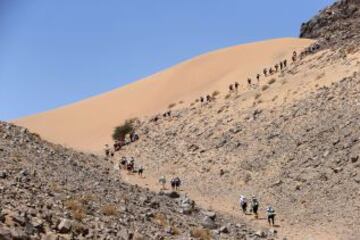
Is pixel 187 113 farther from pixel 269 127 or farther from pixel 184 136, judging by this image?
pixel 269 127

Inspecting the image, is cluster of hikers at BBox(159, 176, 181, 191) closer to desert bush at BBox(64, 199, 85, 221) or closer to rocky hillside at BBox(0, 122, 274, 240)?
rocky hillside at BBox(0, 122, 274, 240)

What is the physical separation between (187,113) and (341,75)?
41.7ft

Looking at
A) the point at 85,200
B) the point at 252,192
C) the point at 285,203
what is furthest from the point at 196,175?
the point at 85,200

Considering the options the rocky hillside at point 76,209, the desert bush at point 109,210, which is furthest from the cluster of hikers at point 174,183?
the desert bush at point 109,210

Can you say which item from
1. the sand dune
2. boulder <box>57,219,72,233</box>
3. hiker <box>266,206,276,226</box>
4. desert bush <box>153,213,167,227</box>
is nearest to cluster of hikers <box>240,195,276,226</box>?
hiker <box>266,206,276,226</box>

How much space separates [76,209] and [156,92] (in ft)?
187

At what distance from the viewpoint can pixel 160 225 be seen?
15336 mm

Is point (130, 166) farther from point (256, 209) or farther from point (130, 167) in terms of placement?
point (256, 209)

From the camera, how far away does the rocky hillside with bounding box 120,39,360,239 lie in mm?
24594

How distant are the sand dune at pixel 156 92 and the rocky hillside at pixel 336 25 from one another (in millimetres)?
2329

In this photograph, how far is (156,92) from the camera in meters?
69.8

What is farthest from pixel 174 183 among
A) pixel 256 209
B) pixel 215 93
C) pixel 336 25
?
pixel 336 25

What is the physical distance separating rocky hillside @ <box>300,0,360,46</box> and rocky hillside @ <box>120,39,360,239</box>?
563 centimetres

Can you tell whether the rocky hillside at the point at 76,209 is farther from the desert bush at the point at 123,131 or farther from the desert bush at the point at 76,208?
the desert bush at the point at 123,131
